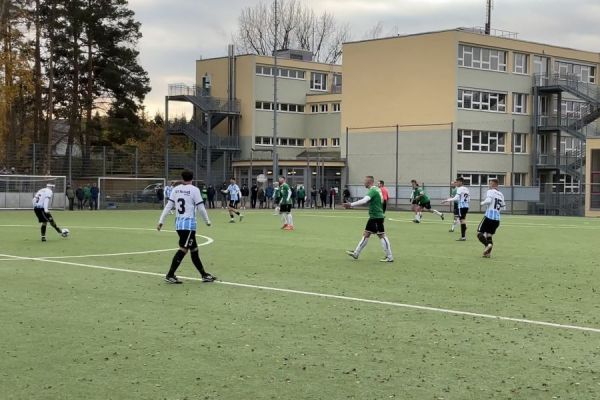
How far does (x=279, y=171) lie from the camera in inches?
2475

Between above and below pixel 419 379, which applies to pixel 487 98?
above

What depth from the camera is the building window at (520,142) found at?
2416 inches

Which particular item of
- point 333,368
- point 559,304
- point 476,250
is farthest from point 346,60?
point 333,368

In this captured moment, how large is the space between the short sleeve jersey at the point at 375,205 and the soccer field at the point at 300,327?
1026mm

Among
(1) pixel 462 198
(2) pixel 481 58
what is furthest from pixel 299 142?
(1) pixel 462 198

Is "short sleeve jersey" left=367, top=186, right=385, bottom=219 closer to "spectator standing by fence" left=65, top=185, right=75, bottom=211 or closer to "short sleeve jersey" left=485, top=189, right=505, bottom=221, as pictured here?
"short sleeve jersey" left=485, top=189, right=505, bottom=221

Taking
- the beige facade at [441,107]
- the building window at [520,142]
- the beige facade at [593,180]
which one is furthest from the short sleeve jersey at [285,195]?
the building window at [520,142]

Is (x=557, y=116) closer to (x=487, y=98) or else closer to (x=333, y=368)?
(x=487, y=98)

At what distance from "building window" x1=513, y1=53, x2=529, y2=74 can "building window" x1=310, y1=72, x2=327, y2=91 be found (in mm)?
20235

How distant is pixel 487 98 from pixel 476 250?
41.6 m

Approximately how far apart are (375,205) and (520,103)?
48.1 metres

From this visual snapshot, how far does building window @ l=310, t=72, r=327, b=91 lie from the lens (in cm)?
7431

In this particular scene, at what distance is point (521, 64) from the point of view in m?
61.8

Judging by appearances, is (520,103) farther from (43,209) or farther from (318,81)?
(43,209)
